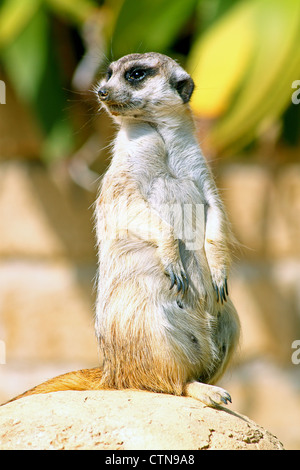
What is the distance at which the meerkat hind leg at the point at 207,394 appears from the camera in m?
2.44

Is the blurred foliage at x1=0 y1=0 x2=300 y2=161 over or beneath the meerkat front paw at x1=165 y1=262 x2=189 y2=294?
over

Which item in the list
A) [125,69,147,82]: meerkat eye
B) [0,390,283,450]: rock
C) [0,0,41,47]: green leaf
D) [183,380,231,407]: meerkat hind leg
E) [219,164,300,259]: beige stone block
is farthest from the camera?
[219,164,300,259]: beige stone block

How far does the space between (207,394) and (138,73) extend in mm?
1142

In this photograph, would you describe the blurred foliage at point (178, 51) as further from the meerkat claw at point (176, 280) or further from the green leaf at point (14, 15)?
the meerkat claw at point (176, 280)

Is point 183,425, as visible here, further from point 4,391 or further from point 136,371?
point 4,391

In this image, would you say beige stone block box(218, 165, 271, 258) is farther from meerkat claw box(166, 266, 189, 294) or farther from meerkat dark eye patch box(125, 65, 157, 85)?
meerkat claw box(166, 266, 189, 294)

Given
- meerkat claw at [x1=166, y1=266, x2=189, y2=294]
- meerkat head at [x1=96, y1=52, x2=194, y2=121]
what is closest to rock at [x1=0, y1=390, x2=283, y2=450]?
meerkat claw at [x1=166, y1=266, x2=189, y2=294]

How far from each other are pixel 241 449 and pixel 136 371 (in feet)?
1.47

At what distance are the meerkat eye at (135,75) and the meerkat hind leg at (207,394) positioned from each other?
3.54 feet

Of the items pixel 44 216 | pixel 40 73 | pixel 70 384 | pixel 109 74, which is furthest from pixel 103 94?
pixel 44 216

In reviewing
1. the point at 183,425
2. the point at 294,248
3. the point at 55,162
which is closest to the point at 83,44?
the point at 55,162

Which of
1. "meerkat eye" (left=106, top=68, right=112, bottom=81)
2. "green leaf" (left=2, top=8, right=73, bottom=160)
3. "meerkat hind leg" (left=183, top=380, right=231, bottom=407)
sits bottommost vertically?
"meerkat hind leg" (left=183, top=380, right=231, bottom=407)

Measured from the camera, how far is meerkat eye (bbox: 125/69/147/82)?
8.51 ft

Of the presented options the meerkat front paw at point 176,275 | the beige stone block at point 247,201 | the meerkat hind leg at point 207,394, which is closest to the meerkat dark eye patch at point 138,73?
the meerkat front paw at point 176,275
